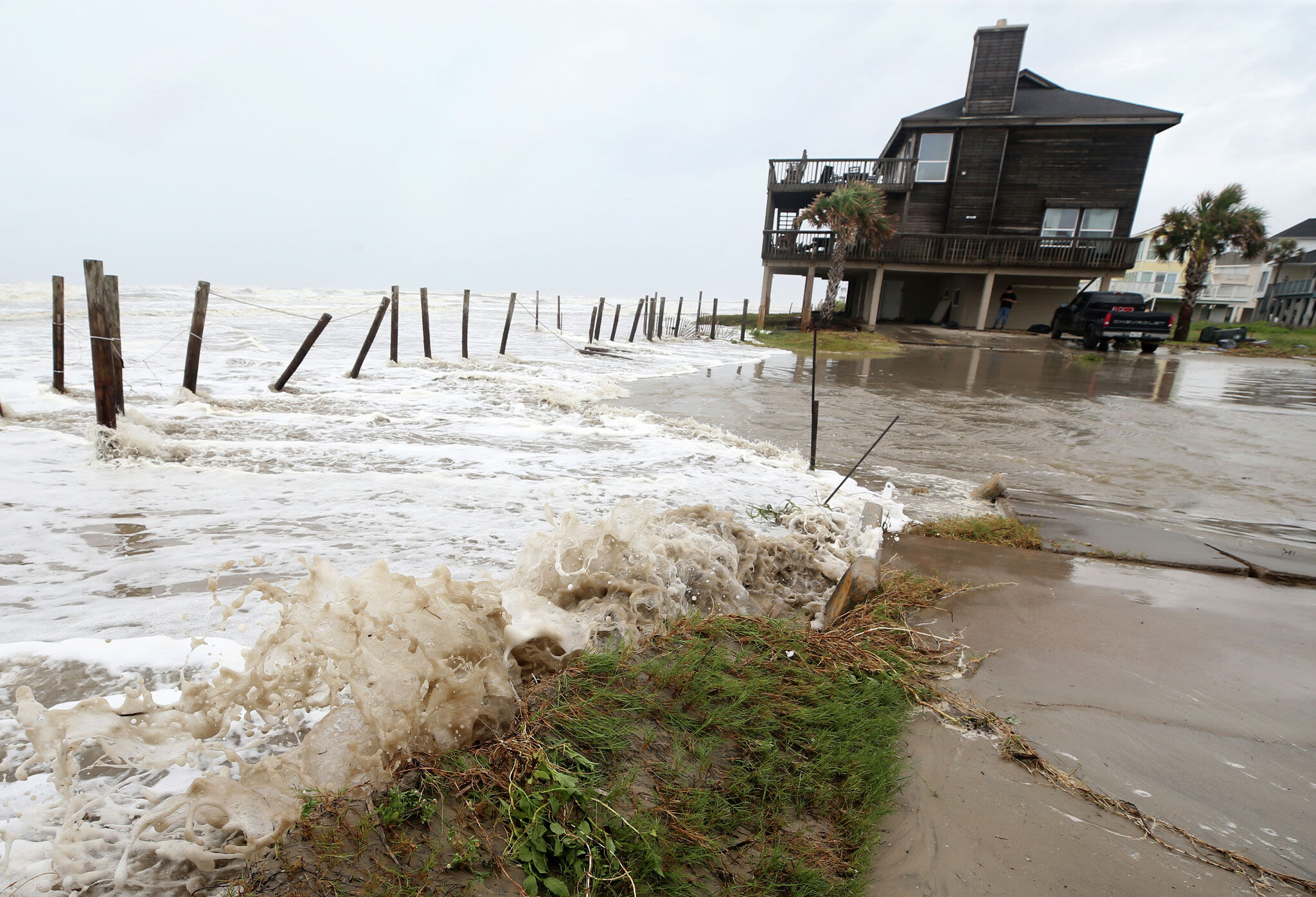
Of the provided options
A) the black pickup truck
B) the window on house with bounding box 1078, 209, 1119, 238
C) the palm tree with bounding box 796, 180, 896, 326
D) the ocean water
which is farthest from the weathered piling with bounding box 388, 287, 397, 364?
the window on house with bounding box 1078, 209, 1119, 238

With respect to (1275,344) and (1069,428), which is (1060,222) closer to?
(1275,344)

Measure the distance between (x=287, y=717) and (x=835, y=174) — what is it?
29756 mm

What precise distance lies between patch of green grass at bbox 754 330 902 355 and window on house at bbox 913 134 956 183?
24.9 feet

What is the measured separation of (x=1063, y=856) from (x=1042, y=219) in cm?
3092

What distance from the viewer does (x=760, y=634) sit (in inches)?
125

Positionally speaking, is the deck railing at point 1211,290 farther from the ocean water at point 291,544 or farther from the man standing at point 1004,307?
the ocean water at point 291,544

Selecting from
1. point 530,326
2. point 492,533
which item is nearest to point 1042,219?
point 530,326

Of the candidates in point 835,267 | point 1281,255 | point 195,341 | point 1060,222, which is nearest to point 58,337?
point 195,341

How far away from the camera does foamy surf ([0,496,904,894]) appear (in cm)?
190

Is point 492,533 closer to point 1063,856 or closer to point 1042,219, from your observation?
point 1063,856

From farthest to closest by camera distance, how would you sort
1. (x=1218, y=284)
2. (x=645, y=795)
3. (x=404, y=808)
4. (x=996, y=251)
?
(x=1218, y=284)
(x=996, y=251)
(x=645, y=795)
(x=404, y=808)

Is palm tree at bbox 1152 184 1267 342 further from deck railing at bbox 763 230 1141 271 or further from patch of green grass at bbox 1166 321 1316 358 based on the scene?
deck railing at bbox 763 230 1141 271

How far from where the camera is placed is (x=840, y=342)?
2334 cm

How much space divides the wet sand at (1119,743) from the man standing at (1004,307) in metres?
26.8
